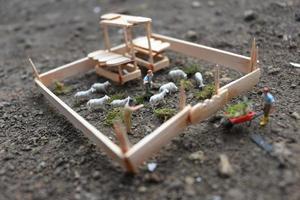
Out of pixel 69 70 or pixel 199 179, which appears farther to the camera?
pixel 69 70

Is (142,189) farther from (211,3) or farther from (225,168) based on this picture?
(211,3)

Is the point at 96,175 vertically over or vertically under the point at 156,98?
under

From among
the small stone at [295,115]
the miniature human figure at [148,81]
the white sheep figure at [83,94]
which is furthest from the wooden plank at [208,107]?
the white sheep figure at [83,94]

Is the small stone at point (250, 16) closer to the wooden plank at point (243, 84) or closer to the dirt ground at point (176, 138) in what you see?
the dirt ground at point (176, 138)

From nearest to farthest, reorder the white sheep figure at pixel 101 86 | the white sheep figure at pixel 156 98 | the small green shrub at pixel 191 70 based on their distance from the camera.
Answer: the white sheep figure at pixel 156 98, the white sheep figure at pixel 101 86, the small green shrub at pixel 191 70

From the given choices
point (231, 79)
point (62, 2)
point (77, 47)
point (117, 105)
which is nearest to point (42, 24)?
point (62, 2)

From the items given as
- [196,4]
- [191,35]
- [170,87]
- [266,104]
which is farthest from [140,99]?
[196,4]

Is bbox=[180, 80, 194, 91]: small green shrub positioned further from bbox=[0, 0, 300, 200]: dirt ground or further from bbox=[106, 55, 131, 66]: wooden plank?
bbox=[106, 55, 131, 66]: wooden plank

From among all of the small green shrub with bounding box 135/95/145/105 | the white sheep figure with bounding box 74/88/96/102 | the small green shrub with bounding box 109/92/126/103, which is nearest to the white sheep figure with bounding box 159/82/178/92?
the small green shrub with bounding box 135/95/145/105
